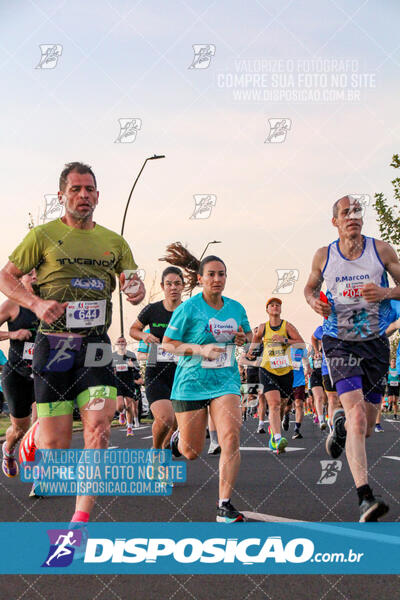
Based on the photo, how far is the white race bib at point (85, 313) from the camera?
487 cm

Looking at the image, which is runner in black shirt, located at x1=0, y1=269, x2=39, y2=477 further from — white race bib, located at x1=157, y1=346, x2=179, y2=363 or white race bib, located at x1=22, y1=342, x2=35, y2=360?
white race bib, located at x1=157, y1=346, x2=179, y2=363

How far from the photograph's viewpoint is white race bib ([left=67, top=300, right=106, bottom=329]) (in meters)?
4.87

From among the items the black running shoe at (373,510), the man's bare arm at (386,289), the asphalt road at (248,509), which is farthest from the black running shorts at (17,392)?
the black running shoe at (373,510)

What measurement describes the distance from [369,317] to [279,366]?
601 cm

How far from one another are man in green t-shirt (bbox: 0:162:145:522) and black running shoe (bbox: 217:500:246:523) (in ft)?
3.59

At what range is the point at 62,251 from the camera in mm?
4891

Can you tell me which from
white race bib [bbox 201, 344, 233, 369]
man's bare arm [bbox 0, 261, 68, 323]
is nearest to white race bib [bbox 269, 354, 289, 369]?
white race bib [bbox 201, 344, 233, 369]

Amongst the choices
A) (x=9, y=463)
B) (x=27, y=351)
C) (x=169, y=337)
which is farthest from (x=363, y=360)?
(x=9, y=463)

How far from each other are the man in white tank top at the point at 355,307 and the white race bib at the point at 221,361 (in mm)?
767

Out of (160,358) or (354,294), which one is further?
(160,358)

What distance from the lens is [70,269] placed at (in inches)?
193

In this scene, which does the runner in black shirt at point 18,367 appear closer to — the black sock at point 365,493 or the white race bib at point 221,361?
the white race bib at point 221,361

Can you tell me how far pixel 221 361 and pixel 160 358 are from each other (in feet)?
8.12

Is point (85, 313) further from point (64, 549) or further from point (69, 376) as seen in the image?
point (64, 549)
